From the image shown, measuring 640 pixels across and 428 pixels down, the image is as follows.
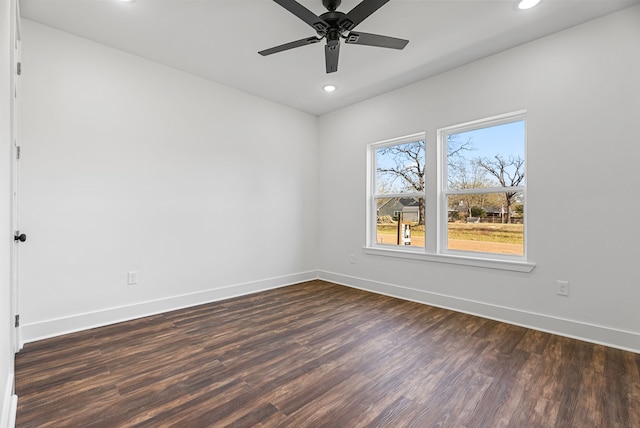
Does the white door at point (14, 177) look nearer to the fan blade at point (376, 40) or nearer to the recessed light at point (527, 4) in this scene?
the fan blade at point (376, 40)

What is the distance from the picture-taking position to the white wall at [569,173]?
2445 millimetres

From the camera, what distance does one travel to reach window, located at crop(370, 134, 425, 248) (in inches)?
154

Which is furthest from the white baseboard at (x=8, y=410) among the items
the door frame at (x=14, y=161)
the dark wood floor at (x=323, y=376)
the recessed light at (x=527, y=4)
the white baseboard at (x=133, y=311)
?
the recessed light at (x=527, y=4)

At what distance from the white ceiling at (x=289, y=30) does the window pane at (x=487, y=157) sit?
82cm

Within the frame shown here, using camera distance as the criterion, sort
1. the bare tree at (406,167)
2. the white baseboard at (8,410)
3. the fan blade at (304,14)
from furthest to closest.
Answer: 1. the bare tree at (406,167)
2. the fan blade at (304,14)
3. the white baseboard at (8,410)

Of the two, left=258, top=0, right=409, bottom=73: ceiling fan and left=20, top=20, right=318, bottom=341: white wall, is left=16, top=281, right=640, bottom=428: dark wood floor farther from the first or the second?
left=258, top=0, right=409, bottom=73: ceiling fan

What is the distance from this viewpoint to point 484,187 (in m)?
3.35

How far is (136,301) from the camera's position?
3117mm

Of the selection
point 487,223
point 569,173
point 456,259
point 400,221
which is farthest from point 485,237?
point 400,221

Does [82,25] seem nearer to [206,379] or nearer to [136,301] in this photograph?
[136,301]

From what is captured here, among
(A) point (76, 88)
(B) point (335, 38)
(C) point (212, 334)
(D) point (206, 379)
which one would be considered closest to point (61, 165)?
(A) point (76, 88)

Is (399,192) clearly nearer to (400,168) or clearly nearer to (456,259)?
(400,168)

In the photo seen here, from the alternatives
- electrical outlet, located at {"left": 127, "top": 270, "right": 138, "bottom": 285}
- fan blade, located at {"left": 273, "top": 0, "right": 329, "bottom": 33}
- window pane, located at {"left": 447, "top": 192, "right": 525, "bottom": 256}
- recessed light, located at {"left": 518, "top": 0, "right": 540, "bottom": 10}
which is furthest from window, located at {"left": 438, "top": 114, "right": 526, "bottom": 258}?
electrical outlet, located at {"left": 127, "top": 270, "right": 138, "bottom": 285}

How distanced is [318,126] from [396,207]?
1973 mm
